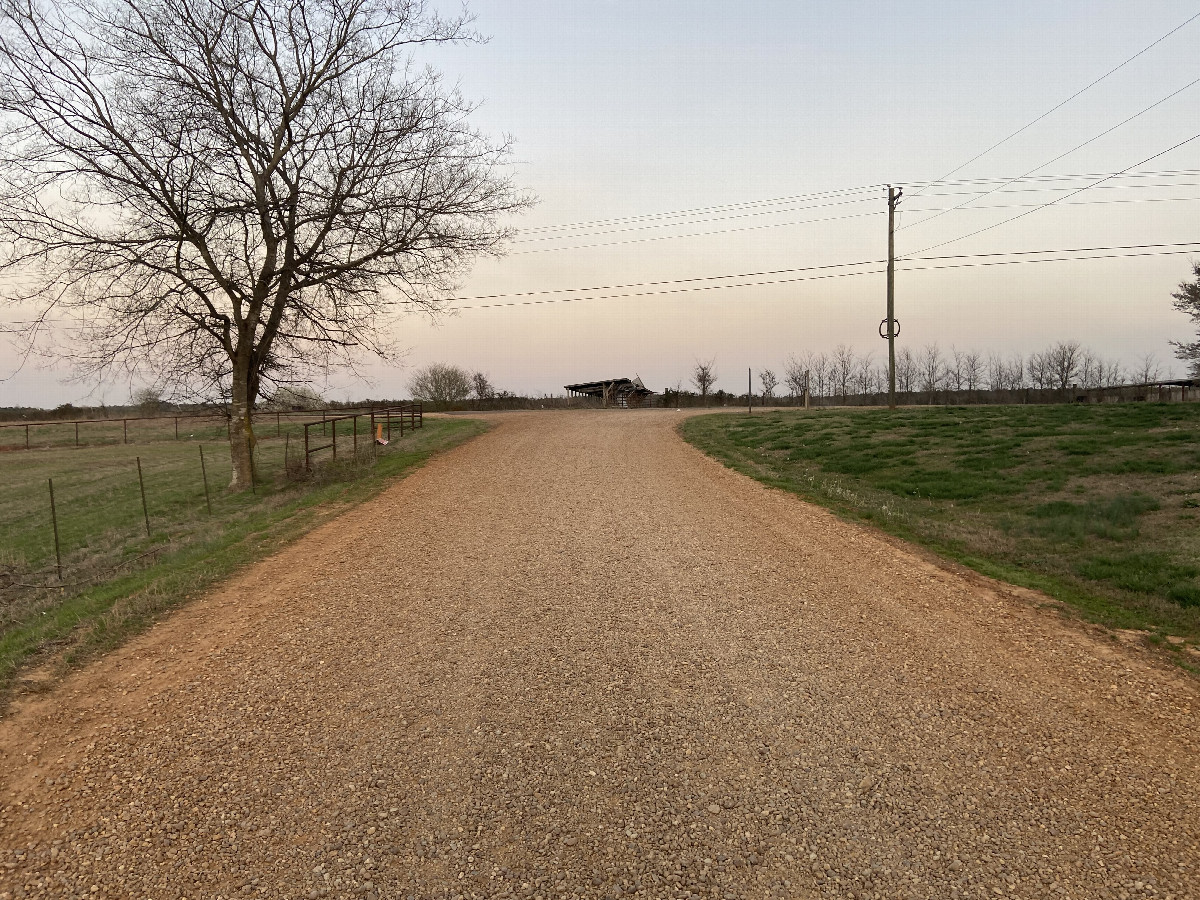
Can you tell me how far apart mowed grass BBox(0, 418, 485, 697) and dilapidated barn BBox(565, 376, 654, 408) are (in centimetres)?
2061

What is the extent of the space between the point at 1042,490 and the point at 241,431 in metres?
16.9

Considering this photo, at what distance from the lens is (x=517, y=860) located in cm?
300

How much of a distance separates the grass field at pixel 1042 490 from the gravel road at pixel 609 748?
1237 millimetres

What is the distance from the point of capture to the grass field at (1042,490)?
6.86 meters

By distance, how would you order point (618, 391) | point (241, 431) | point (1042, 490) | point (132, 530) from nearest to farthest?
point (1042, 490) < point (132, 530) < point (241, 431) < point (618, 391)

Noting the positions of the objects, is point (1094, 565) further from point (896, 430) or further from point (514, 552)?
point (896, 430)

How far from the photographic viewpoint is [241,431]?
1565 cm

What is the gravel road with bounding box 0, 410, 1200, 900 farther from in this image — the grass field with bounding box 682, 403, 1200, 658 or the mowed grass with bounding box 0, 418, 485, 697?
the grass field with bounding box 682, 403, 1200, 658

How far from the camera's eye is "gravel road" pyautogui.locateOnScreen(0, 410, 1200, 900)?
295 cm

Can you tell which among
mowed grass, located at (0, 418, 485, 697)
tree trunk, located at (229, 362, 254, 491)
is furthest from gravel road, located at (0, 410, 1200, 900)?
tree trunk, located at (229, 362, 254, 491)

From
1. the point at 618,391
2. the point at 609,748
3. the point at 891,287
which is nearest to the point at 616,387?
the point at 618,391

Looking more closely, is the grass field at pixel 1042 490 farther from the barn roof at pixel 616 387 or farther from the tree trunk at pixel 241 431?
the barn roof at pixel 616 387

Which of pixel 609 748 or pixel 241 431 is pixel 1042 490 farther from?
pixel 241 431

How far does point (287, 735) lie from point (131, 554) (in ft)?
30.1
